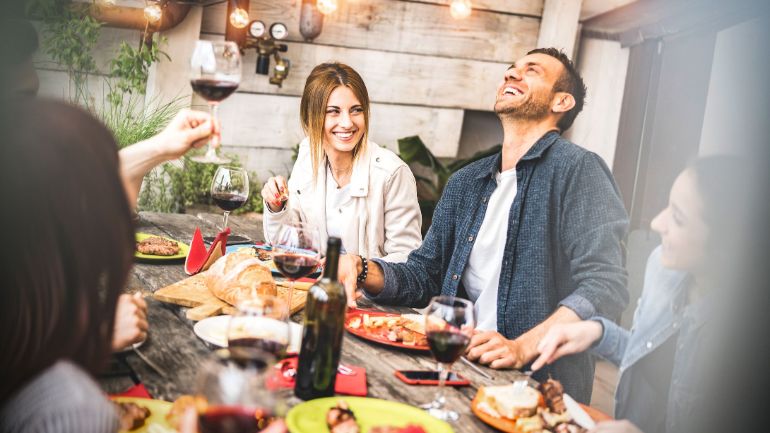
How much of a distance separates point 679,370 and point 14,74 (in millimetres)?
1599

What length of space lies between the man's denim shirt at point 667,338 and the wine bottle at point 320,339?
590mm

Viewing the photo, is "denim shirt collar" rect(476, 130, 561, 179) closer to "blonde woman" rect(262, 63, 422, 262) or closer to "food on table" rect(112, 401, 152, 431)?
"blonde woman" rect(262, 63, 422, 262)

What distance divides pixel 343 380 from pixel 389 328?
381 mm

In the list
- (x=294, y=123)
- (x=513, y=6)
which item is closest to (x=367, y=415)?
(x=294, y=123)

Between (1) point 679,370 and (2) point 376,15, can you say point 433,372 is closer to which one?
(1) point 679,370

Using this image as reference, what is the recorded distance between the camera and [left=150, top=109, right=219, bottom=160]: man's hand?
1.51 meters

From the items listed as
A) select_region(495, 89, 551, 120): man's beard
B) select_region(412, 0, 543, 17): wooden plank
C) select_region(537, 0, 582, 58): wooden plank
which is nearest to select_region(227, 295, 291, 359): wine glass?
select_region(495, 89, 551, 120): man's beard

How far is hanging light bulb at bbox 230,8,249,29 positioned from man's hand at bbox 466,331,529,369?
289cm

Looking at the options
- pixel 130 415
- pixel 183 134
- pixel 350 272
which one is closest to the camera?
pixel 130 415

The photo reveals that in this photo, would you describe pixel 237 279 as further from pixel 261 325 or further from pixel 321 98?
pixel 321 98

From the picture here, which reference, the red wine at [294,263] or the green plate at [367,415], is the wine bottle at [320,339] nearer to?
the green plate at [367,415]

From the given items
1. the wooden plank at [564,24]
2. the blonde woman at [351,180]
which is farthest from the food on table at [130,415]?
the wooden plank at [564,24]

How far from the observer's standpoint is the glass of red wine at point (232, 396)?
0.84 m

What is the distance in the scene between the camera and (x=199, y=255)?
6.95 feet
